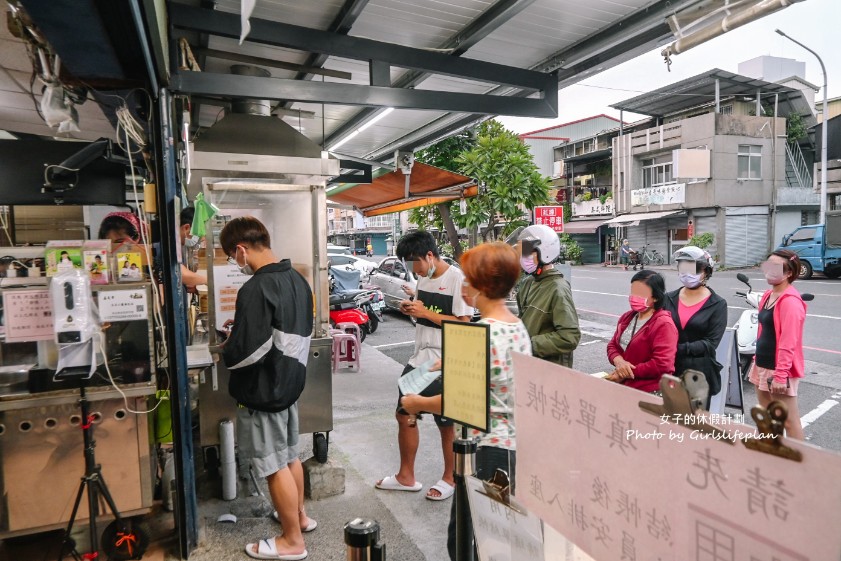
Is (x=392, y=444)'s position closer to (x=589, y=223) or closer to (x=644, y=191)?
(x=644, y=191)

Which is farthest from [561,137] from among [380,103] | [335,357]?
[380,103]

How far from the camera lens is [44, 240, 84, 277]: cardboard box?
2.73 meters

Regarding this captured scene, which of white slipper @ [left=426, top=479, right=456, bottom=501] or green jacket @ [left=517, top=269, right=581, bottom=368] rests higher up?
green jacket @ [left=517, top=269, right=581, bottom=368]

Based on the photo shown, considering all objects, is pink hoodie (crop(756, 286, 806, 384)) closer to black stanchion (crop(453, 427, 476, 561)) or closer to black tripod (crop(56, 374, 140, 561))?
black stanchion (crop(453, 427, 476, 561))

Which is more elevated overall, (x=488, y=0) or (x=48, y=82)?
(x=488, y=0)

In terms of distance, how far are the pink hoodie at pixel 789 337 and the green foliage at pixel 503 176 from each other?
Answer: 5855 millimetres

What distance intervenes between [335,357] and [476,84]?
14.3 ft

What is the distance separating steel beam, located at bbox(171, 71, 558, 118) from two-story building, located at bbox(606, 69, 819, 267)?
23104 millimetres

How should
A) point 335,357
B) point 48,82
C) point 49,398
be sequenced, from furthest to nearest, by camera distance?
point 335,357 → point 49,398 → point 48,82

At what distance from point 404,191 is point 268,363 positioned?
4831 mm

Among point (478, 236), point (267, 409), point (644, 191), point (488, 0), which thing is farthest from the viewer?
point (644, 191)

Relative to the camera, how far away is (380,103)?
384cm

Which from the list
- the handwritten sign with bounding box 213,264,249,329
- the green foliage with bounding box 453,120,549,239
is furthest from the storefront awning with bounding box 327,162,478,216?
the handwritten sign with bounding box 213,264,249,329

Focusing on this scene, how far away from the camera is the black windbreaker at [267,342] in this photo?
9.88ft
